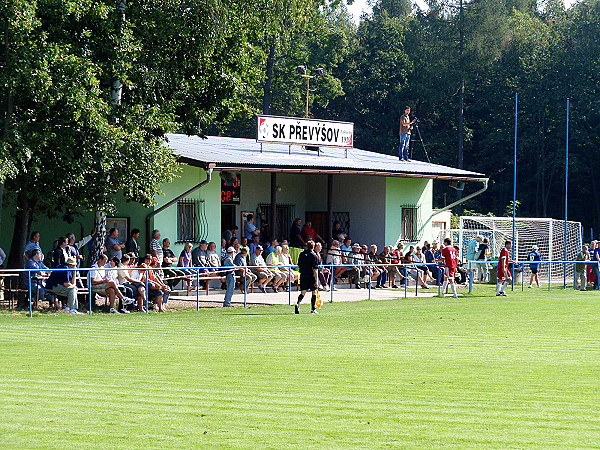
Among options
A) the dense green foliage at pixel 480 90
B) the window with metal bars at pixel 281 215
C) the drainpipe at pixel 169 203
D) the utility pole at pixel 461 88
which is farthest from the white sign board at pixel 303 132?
the utility pole at pixel 461 88

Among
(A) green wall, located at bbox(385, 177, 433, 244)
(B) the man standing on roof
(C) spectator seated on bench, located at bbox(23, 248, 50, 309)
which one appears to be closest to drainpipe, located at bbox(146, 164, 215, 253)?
(C) spectator seated on bench, located at bbox(23, 248, 50, 309)

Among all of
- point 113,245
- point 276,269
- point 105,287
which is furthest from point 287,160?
point 105,287

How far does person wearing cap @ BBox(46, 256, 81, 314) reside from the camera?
21438mm

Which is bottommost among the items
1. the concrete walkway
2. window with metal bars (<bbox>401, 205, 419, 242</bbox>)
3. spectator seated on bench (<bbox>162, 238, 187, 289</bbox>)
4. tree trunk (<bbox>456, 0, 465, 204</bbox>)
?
the concrete walkway

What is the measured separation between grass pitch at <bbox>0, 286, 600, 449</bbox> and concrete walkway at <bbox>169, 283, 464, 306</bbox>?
508 centimetres

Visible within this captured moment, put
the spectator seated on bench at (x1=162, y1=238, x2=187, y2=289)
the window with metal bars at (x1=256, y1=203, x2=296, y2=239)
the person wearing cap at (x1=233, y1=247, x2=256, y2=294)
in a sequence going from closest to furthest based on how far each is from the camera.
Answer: the spectator seated on bench at (x1=162, y1=238, x2=187, y2=289) → the person wearing cap at (x1=233, y1=247, x2=256, y2=294) → the window with metal bars at (x1=256, y1=203, x2=296, y2=239)

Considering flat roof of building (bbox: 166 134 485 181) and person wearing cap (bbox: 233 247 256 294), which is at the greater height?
flat roof of building (bbox: 166 134 485 181)

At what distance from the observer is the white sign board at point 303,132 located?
107ft

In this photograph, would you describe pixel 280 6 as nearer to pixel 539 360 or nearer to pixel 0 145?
pixel 0 145

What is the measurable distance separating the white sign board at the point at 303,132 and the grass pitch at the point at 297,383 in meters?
13.2

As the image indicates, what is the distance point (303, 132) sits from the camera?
33.4 metres

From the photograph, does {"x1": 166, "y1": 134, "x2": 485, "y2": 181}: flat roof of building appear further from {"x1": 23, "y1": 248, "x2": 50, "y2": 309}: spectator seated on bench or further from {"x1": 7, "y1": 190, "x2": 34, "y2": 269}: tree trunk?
{"x1": 23, "y1": 248, "x2": 50, "y2": 309}: spectator seated on bench

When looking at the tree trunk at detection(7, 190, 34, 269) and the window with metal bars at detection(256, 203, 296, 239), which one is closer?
the tree trunk at detection(7, 190, 34, 269)

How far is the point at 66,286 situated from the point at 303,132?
13614 millimetres
